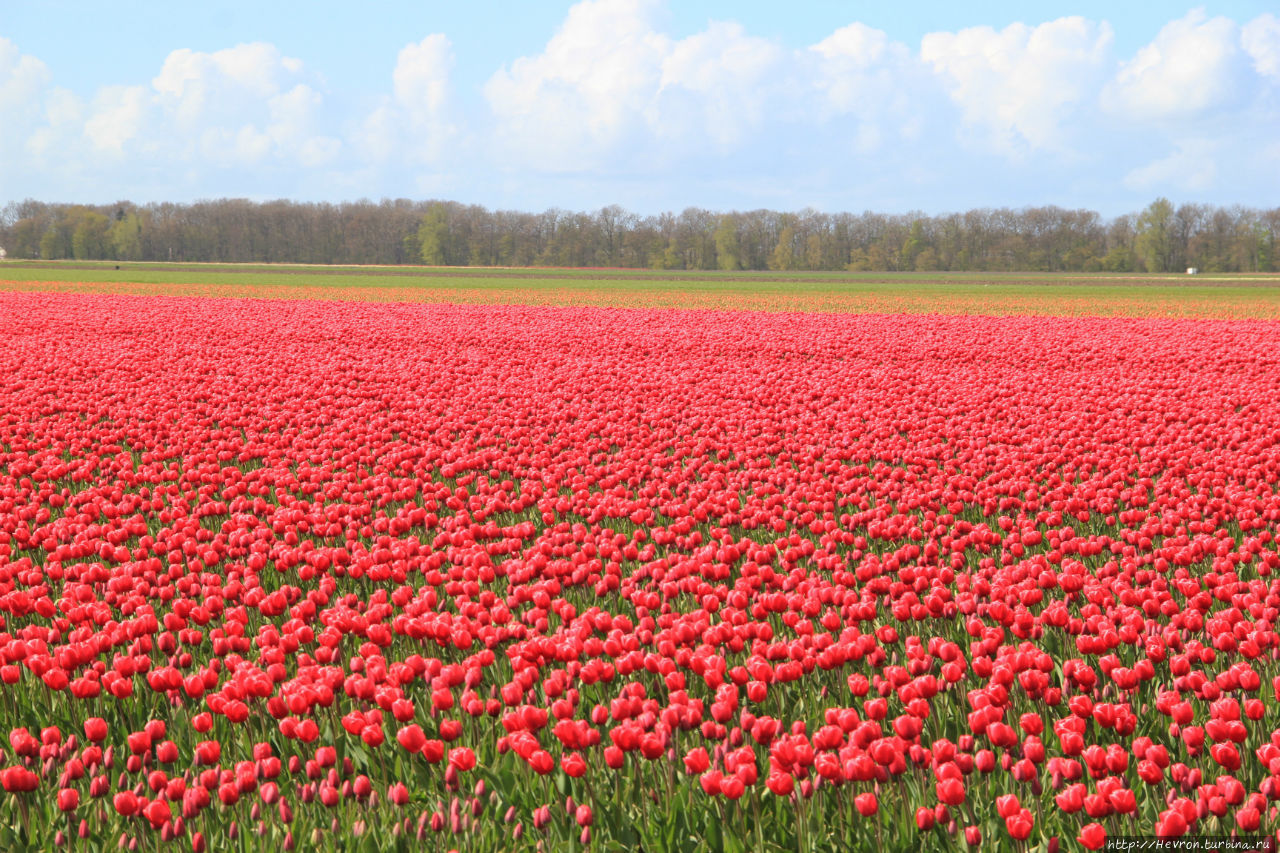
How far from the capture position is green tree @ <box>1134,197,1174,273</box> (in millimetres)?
116312

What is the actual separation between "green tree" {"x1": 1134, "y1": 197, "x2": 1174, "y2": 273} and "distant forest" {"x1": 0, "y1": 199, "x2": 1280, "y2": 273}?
128mm

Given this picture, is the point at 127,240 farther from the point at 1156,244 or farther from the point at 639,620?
the point at 639,620

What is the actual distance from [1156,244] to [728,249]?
179ft

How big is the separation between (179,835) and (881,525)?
5.28m

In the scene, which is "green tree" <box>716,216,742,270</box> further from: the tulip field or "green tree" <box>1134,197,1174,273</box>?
the tulip field

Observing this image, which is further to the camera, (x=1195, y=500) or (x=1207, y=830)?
(x=1195, y=500)

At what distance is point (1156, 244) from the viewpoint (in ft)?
382

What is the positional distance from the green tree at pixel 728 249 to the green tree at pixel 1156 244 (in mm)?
51117

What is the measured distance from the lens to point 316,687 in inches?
154

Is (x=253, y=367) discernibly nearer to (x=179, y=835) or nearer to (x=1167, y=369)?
(x=179, y=835)

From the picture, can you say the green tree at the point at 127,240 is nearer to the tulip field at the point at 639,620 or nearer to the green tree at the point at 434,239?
the green tree at the point at 434,239

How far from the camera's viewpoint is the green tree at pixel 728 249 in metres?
132

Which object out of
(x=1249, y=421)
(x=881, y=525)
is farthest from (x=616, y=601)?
(x=1249, y=421)

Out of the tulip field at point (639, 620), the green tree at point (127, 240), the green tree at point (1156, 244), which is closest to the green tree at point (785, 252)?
the green tree at point (1156, 244)
